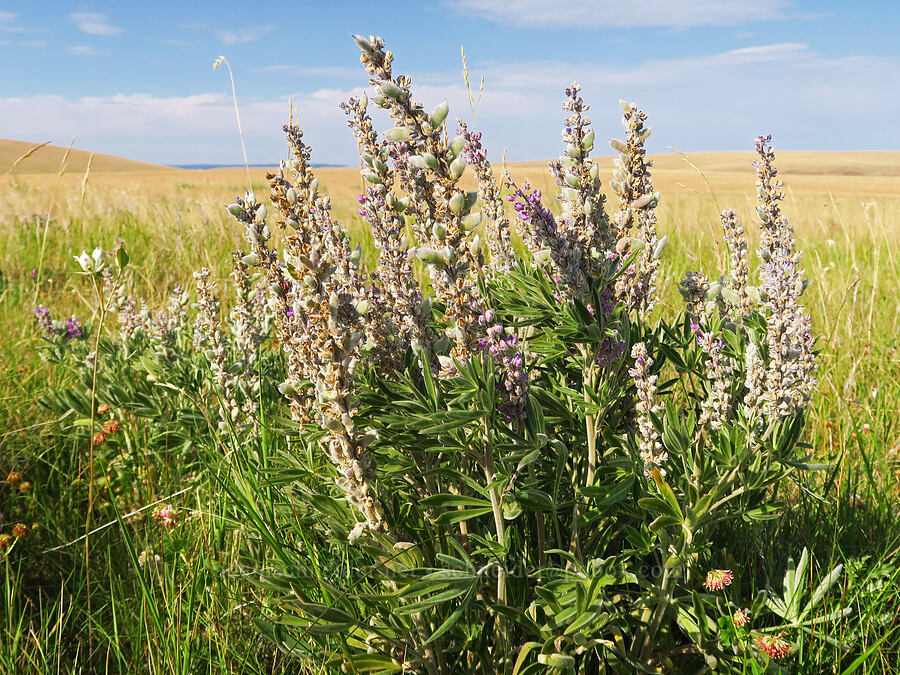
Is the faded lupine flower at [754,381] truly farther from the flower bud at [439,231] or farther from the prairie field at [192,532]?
the flower bud at [439,231]

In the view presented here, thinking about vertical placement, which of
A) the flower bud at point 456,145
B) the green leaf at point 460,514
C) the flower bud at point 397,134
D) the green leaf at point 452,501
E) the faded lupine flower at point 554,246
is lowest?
the green leaf at point 460,514

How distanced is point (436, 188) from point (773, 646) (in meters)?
1.29

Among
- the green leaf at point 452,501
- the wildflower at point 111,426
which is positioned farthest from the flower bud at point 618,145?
the wildflower at point 111,426

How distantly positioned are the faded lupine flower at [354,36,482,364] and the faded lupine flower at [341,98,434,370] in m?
0.12

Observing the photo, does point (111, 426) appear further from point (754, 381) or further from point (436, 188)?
point (754, 381)

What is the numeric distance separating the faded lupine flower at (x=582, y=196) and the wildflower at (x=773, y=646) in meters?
0.94

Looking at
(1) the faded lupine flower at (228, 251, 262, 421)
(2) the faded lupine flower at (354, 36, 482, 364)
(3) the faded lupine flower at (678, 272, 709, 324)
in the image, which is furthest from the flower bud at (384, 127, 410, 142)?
(1) the faded lupine flower at (228, 251, 262, 421)

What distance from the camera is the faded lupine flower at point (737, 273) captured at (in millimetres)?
1979

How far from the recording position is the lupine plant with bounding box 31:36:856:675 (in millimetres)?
1425

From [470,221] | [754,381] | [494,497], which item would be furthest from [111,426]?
[754,381]

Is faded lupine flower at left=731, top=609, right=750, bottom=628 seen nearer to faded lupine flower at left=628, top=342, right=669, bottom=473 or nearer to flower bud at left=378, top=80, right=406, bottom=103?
faded lupine flower at left=628, top=342, right=669, bottom=473

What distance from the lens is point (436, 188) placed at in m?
1.43

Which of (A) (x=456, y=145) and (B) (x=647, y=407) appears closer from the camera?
(A) (x=456, y=145)

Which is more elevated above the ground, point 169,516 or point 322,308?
point 322,308
